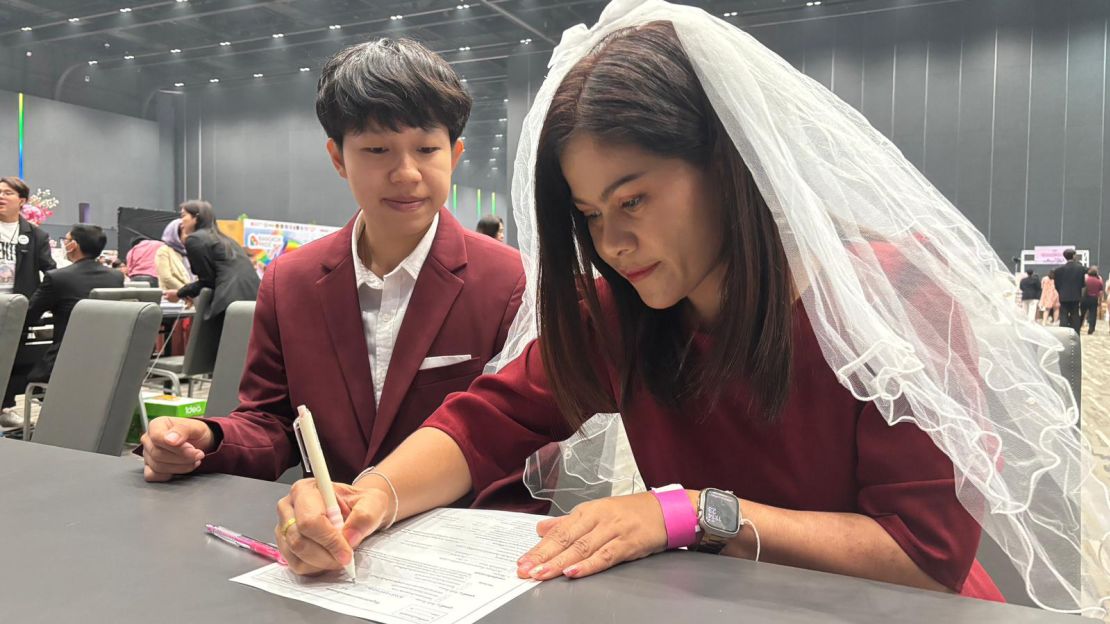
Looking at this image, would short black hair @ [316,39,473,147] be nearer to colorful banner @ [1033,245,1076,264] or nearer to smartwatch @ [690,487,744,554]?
smartwatch @ [690,487,744,554]

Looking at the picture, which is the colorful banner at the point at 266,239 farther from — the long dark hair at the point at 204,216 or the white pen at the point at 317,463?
the white pen at the point at 317,463

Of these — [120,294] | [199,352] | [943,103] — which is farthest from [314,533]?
→ [943,103]

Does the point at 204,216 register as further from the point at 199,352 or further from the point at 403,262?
the point at 403,262

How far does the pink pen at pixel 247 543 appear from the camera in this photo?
78cm

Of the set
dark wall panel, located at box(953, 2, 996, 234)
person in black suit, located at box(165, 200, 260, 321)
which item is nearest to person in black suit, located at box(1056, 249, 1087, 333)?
dark wall panel, located at box(953, 2, 996, 234)

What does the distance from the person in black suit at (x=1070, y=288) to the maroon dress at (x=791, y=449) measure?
23.7ft

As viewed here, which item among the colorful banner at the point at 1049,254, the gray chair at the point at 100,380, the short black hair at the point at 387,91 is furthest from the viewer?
the colorful banner at the point at 1049,254

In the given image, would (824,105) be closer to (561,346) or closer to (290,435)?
(561,346)

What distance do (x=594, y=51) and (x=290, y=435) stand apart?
2.85 feet

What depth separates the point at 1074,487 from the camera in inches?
31.0

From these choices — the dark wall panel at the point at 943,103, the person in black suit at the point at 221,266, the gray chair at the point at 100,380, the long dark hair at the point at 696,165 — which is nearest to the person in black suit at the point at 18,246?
the person in black suit at the point at 221,266

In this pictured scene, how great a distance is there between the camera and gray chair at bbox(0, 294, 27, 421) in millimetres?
2051

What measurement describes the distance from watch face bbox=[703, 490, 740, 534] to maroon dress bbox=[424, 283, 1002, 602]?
15 centimetres

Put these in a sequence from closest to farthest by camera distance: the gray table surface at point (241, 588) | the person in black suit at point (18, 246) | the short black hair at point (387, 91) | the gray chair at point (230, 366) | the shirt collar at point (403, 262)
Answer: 1. the gray table surface at point (241, 588)
2. the short black hair at point (387, 91)
3. the shirt collar at point (403, 262)
4. the gray chair at point (230, 366)
5. the person in black suit at point (18, 246)
